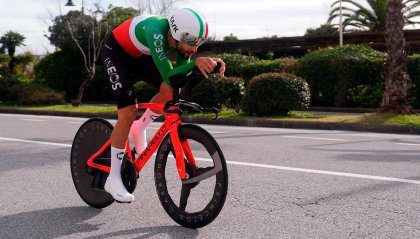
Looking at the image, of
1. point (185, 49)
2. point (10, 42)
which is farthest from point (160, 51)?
point (10, 42)

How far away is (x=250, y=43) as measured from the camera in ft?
99.7

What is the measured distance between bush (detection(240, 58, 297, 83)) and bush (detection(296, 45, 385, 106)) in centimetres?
58

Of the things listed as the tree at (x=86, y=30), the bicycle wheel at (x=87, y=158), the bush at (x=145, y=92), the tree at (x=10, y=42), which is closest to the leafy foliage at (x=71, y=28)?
the tree at (x=86, y=30)

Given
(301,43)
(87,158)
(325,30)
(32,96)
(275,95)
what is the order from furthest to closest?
(325,30) < (301,43) < (32,96) < (275,95) < (87,158)

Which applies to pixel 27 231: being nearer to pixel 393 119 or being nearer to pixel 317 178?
pixel 317 178

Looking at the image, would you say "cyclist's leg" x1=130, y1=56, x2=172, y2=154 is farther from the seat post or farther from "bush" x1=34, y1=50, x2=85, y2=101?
"bush" x1=34, y1=50, x2=85, y2=101

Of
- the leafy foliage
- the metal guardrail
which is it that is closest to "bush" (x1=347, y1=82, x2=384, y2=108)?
the metal guardrail

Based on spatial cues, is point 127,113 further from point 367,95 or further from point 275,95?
point 367,95

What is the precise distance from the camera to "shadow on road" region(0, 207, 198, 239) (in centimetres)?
412

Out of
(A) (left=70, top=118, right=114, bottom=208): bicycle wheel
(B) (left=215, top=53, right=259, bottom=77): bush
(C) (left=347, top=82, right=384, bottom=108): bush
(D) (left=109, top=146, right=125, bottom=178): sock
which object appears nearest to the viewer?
(D) (left=109, top=146, right=125, bottom=178): sock

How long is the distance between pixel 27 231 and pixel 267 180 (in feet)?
8.83

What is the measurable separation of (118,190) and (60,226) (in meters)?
0.51

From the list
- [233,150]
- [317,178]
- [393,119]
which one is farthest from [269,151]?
[393,119]

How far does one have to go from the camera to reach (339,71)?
20.9m
